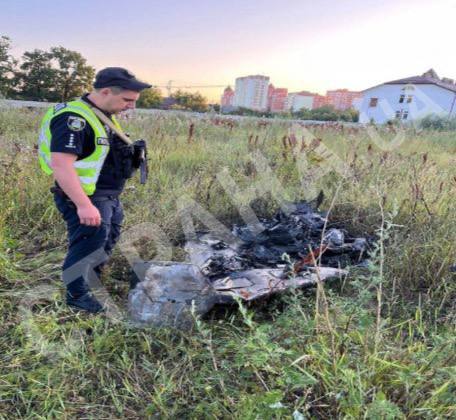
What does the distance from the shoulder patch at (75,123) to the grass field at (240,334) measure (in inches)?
39.8

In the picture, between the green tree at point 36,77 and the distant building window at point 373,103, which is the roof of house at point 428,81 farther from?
the green tree at point 36,77

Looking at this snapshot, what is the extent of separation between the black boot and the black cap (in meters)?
1.19

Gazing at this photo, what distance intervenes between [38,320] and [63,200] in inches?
25.8

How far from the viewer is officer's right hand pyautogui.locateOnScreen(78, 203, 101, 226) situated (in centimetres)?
180

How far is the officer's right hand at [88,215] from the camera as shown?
5.89ft

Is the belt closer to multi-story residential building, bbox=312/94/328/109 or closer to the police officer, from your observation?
the police officer

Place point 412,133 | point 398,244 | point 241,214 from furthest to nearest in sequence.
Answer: point 412,133, point 241,214, point 398,244

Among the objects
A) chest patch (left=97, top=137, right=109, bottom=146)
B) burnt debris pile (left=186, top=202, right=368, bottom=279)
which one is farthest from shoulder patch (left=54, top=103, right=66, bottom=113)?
burnt debris pile (left=186, top=202, right=368, bottom=279)

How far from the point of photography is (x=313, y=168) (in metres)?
4.45

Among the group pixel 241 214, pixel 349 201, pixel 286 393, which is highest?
pixel 349 201

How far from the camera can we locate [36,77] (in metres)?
27.8

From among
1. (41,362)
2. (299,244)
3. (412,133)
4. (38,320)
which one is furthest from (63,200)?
(412,133)

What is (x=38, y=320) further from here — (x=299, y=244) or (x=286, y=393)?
(x=299, y=244)

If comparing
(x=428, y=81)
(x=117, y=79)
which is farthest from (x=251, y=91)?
(x=117, y=79)
